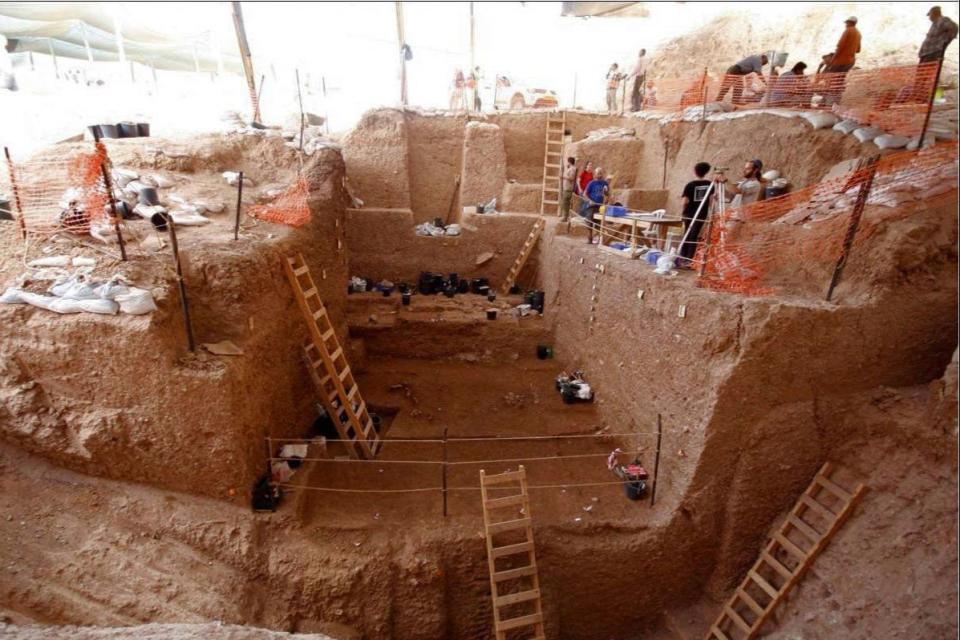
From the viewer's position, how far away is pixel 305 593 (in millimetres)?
5473

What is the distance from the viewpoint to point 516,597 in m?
5.63

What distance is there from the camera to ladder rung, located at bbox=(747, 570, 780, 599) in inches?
213

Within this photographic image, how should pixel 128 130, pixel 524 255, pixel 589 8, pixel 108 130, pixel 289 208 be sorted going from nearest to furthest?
pixel 289 208 → pixel 108 130 → pixel 128 130 → pixel 524 255 → pixel 589 8

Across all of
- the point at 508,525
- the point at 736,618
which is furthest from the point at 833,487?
the point at 508,525

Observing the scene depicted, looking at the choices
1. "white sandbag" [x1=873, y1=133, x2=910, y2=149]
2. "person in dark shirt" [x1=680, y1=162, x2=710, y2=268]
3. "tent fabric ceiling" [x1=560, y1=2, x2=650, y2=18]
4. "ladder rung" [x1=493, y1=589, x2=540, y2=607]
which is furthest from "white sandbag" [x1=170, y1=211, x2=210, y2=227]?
"tent fabric ceiling" [x1=560, y1=2, x2=650, y2=18]

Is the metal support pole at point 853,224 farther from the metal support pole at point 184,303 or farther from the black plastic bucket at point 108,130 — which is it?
the black plastic bucket at point 108,130

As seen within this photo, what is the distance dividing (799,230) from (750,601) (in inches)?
167

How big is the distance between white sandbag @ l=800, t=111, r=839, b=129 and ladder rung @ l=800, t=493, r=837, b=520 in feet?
17.7

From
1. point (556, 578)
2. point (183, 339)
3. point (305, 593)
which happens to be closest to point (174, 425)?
point (183, 339)

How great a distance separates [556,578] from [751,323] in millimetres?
3791

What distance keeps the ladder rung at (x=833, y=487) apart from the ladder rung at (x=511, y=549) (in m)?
3.32

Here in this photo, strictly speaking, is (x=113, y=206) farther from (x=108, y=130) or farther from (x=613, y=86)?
(x=613, y=86)

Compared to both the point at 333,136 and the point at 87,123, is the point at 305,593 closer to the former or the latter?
the point at 87,123

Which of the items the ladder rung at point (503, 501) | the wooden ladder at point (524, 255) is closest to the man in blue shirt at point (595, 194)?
the wooden ladder at point (524, 255)
